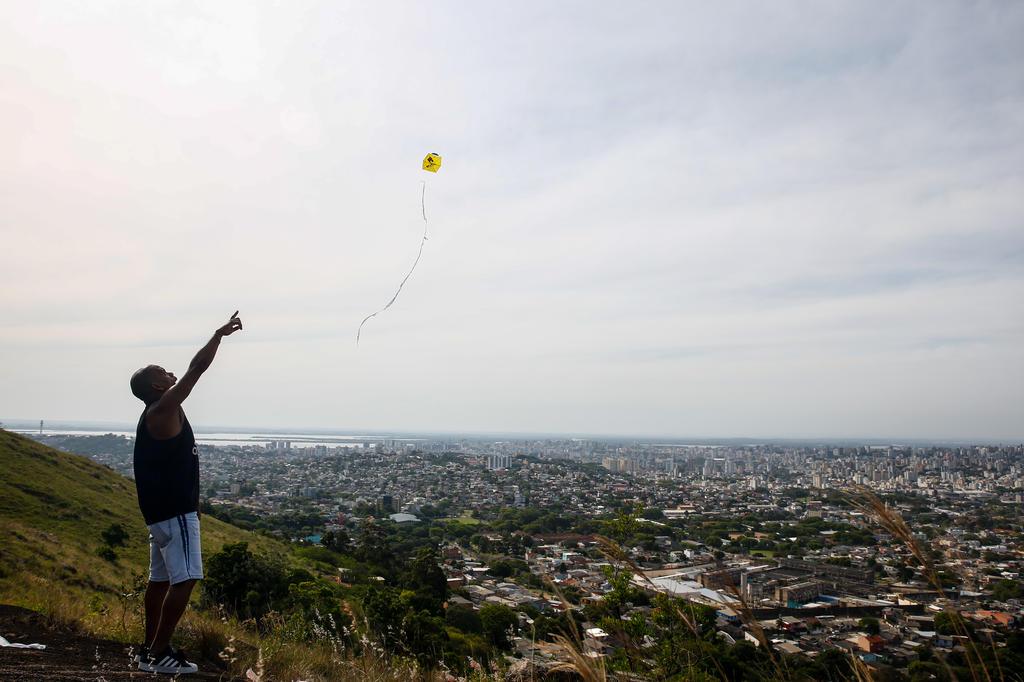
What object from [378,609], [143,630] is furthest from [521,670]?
[378,609]

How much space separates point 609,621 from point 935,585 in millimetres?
1291

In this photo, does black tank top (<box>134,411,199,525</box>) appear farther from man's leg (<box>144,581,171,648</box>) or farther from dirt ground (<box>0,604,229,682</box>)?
dirt ground (<box>0,604,229,682</box>)

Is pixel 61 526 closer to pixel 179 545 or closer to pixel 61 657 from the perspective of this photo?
pixel 61 657

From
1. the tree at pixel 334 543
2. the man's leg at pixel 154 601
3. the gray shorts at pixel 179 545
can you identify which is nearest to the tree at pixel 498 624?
the man's leg at pixel 154 601

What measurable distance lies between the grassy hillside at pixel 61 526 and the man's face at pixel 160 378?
2.40m

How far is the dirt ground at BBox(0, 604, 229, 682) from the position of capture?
8.49ft

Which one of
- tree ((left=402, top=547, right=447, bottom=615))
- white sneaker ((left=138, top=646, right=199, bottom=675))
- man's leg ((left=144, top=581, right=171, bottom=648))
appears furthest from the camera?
tree ((left=402, top=547, right=447, bottom=615))

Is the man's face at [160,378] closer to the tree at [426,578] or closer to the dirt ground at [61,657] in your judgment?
the dirt ground at [61,657]

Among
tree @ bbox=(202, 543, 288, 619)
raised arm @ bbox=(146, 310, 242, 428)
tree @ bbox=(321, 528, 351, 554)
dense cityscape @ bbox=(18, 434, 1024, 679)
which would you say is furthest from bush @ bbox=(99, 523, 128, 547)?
raised arm @ bbox=(146, 310, 242, 428)

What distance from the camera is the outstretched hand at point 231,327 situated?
3094mm

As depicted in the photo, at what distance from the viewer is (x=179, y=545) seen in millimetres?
2996

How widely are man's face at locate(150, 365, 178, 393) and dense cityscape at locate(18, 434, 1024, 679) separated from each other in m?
2.13

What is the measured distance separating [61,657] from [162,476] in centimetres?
97

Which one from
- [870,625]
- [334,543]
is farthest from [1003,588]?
[334,543]
